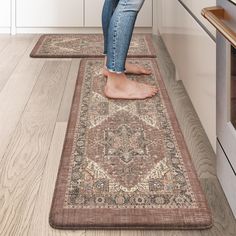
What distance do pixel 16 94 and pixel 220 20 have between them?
1.28 m

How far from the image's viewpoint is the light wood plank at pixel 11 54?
7.76 ft

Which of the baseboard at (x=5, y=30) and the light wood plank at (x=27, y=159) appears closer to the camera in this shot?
the light wood plank at (x=27, y=159)

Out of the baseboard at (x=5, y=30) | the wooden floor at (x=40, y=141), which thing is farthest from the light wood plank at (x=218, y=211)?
the baseboard at (x=5, y=30)

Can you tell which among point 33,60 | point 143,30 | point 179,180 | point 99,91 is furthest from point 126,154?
point 143,30

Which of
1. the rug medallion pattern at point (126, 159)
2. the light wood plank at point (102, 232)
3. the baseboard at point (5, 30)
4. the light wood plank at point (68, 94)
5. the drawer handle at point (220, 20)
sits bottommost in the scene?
the light wood plank at point (102, 232)

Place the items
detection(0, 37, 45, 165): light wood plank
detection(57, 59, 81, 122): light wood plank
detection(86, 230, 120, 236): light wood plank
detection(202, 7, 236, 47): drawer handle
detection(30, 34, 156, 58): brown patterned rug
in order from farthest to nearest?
detection(30, 34, 156, 58): brown patterned rug < detection(57, 59, 81, 122): light wood plank < detection(0, 37, 45, 165): light wood plank < detection(86, 230, 120, 236): light wood plank < detection(202, 7, 236, 47): drawer handle

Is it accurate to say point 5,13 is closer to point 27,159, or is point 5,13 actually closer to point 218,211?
point 27,159

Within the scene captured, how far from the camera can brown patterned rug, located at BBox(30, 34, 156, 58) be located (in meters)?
2.75

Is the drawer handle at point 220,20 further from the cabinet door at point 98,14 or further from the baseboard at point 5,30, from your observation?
the baseboard at point 5,30

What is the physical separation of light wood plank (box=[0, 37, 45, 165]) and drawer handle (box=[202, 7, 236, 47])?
32.9 inches

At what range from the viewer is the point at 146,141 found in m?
1.55

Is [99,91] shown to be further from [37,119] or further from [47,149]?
[47,149]

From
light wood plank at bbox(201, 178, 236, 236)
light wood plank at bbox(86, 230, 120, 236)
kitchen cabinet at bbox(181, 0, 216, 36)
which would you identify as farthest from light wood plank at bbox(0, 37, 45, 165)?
kitchen cabinet at bbox(181, 0, 216, 36)

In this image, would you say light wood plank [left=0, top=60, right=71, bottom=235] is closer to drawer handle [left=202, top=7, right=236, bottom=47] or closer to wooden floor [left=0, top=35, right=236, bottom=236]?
wooden floor [left=0, top=35, right=236, bottom=236]
